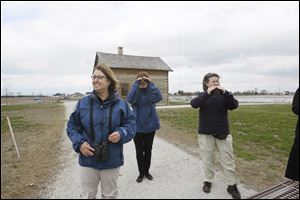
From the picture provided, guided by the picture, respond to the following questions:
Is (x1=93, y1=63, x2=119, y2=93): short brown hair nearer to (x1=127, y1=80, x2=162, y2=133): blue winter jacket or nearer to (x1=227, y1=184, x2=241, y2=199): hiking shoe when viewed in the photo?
(x1=127, y1=80, x2=162, y2=133): blue winter jacket

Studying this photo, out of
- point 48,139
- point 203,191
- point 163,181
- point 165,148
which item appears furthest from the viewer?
point 48,139

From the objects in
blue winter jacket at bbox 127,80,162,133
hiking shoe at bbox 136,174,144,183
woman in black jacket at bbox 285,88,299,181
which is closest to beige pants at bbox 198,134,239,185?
woman in black jacket at bbox 285,88,299,181

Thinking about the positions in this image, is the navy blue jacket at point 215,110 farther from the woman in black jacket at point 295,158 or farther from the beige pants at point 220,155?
the woman in black jacket at point 295,158

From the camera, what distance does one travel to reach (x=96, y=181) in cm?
313

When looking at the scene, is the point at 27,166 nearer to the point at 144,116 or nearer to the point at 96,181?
the point at 144,116

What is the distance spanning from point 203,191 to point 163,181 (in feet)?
2.48

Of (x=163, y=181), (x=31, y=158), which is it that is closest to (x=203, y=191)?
(x=163, y=181)

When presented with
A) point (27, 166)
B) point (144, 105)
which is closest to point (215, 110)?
point (144, 105)

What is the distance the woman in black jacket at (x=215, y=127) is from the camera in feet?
13.3

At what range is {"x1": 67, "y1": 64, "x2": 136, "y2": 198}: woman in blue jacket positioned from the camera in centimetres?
298

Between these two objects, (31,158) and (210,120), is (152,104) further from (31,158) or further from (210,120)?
(31,158)

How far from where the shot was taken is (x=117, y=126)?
3.06 meters

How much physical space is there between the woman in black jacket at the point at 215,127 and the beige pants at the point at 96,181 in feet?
5.44

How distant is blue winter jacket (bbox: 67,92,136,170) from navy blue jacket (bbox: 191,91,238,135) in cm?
148
